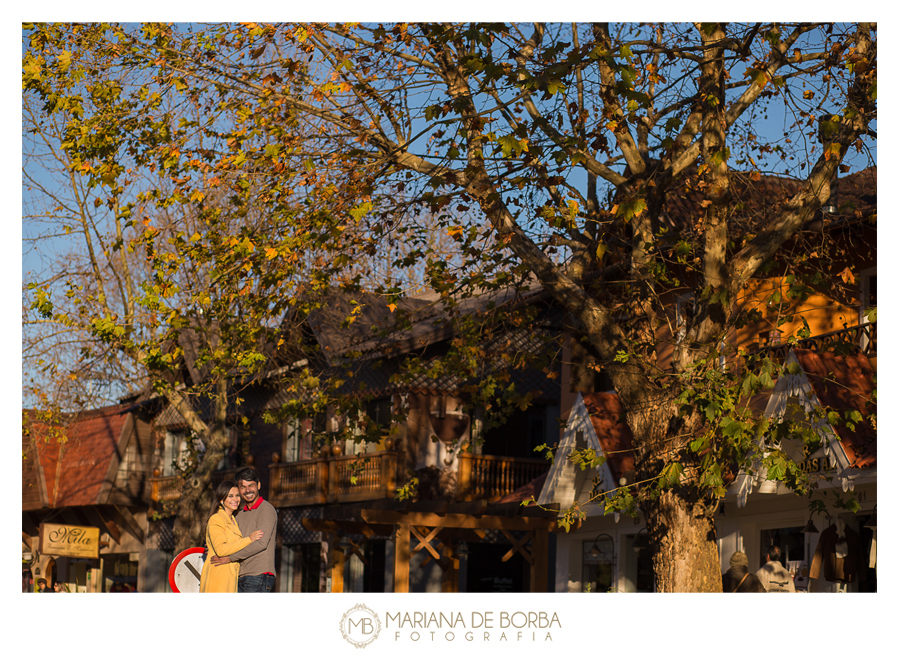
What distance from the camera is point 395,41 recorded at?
11336 millimetres

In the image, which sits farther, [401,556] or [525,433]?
[525,433]

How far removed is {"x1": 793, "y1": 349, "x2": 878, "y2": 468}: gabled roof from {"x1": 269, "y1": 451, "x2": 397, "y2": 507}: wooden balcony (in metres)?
10.3

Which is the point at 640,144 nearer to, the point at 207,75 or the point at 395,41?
the point at 395,41

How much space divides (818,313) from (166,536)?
66.3 ft

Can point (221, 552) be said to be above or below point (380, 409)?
below

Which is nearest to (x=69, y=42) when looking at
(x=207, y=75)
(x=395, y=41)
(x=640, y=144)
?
(x=207, y=75)

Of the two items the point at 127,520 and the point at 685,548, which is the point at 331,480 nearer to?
the point at 127,520

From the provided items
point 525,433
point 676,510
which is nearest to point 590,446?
point 676,510

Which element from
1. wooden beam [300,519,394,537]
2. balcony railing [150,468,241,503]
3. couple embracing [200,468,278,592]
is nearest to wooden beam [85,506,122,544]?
balcony railing [150,468,241,503]

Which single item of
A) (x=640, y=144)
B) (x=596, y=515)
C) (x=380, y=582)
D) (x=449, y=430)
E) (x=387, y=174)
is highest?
(x=640, y=144)

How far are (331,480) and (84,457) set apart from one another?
36.1 feet

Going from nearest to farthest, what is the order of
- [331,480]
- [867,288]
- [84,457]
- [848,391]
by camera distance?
1. [848,391]
2. [867,288]
3. [331,480]
4. [84,457]

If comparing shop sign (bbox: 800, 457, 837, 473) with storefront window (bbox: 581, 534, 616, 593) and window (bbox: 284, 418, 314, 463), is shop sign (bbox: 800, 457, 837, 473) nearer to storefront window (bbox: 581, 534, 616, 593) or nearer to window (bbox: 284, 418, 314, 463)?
storefront window (bbox: 581, 534, 616, 593)
